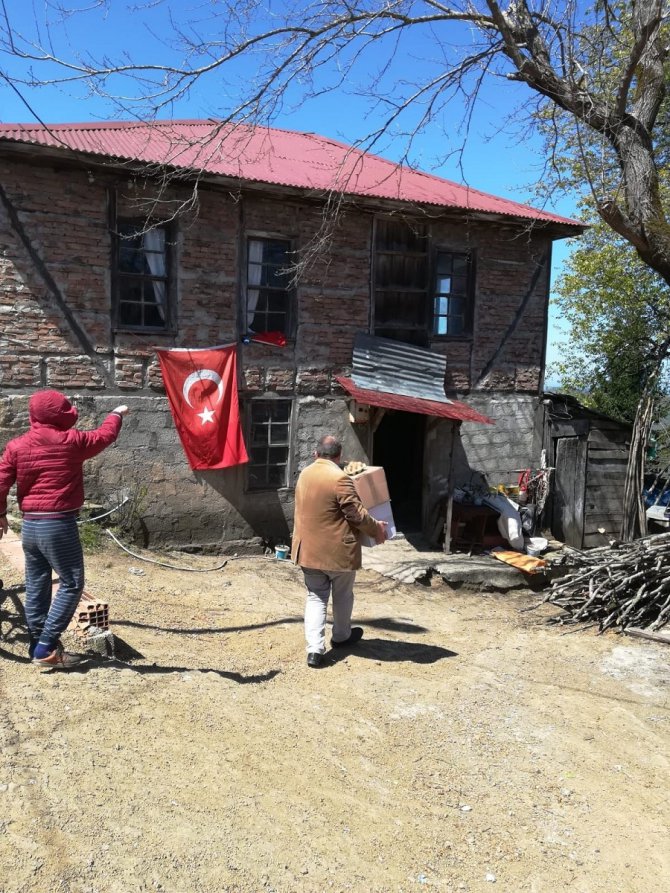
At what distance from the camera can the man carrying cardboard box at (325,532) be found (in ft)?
17.5

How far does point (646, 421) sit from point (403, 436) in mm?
3903

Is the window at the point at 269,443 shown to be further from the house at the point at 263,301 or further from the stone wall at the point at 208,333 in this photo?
the stone wall at the point at 208,333

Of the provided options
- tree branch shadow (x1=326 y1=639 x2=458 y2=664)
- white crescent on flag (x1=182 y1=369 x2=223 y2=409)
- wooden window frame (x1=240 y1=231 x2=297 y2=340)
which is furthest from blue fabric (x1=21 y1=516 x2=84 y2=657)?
wooden window frame (x1=240 y1=231 x2=297 y2=340)

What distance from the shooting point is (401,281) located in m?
10.7

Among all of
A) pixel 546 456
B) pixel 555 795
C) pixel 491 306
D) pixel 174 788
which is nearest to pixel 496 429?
pixel 546 456

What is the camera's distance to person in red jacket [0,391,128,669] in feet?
13.8

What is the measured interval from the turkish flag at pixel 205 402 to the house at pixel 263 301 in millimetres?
203

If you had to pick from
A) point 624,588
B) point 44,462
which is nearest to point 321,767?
point 44,462

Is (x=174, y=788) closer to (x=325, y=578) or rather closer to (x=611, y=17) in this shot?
(x=325, y=578)

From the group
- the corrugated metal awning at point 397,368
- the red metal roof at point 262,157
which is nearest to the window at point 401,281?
the corrugated metal awning at point 397,368

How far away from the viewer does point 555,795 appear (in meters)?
4.04

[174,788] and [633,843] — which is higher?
[174,788]

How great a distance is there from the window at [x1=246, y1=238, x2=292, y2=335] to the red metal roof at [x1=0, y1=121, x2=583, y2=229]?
3.17 feet

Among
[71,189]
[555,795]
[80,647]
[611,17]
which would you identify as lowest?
[555,795]
